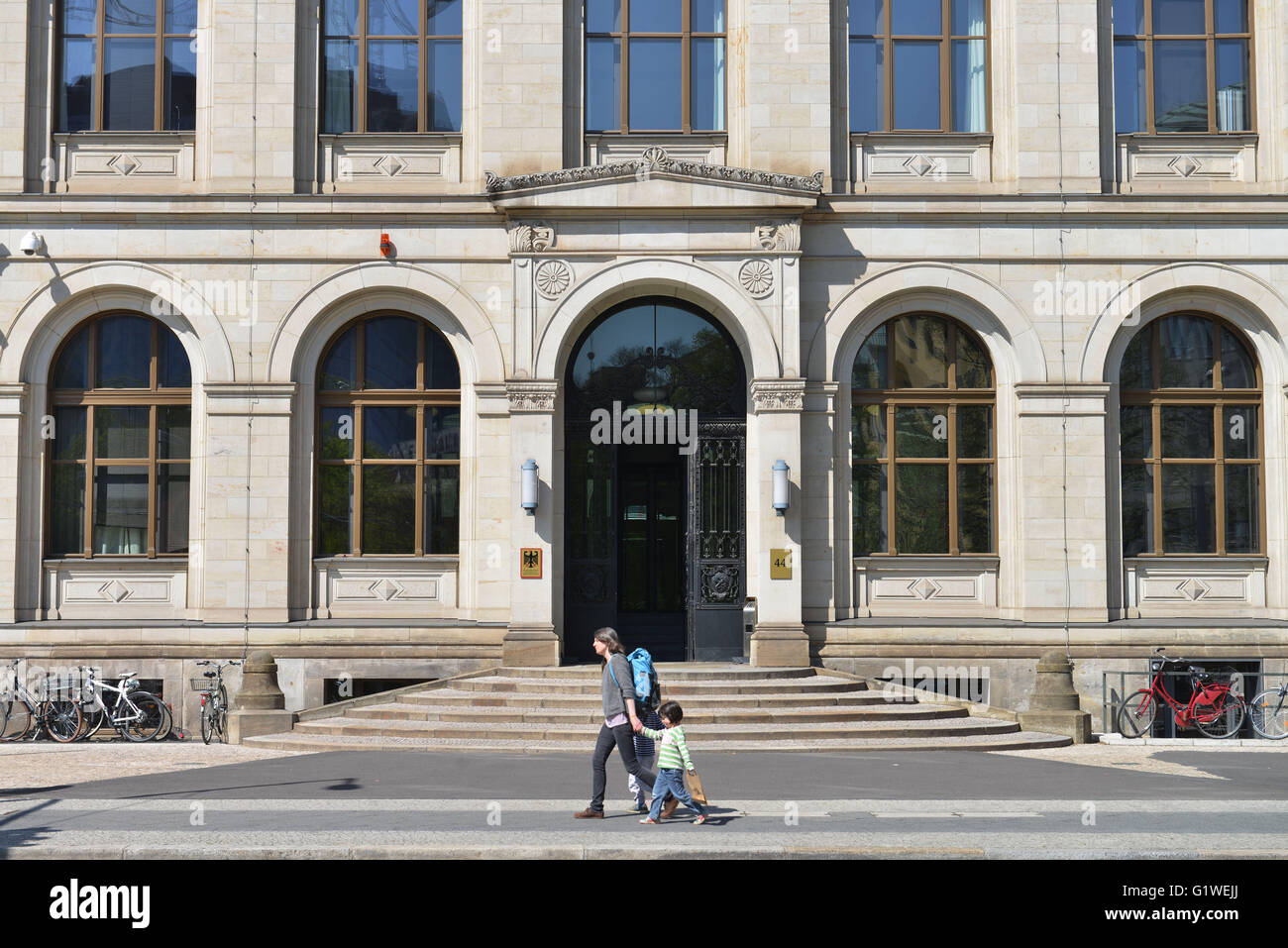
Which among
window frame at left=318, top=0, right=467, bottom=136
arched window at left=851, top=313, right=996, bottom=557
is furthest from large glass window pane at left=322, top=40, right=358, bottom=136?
arched window at left=851, top=313, right=996, bottom=557

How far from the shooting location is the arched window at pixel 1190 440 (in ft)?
75.9

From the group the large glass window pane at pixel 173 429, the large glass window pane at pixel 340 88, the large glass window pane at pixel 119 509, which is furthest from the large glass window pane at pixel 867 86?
the large glass window pane at pixel 119 509

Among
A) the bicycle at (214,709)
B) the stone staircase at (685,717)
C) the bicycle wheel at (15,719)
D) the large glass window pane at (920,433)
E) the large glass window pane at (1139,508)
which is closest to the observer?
the stone staircase at (685,717)

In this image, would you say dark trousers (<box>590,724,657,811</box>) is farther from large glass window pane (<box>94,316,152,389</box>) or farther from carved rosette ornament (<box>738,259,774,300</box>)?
large glass window pane (<box>94,316,152,389</box>)

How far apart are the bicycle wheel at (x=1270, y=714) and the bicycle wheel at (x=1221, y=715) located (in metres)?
0.22

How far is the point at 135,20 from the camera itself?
23.7 m

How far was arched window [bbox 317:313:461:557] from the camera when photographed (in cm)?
2322

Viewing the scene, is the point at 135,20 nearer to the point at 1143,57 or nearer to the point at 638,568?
the point at 638,568

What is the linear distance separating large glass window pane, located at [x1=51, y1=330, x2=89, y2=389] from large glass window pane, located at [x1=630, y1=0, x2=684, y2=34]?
10912 mm

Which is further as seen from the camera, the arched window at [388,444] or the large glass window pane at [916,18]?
the large glass window pane at [916,18]

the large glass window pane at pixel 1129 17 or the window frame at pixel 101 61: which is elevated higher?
the large glass window pane at pixel 1129 17

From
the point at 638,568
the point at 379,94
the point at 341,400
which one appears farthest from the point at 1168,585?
the point at 379,94

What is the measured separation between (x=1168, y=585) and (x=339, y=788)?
14.6 m

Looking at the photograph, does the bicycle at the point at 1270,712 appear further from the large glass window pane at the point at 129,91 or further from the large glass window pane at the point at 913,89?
the large glass window pane at the point at 129,91
